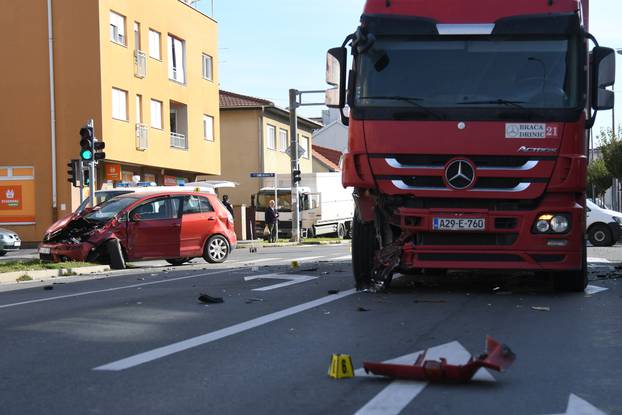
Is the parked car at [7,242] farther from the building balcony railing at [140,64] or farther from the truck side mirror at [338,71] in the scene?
the truck side mirror at [338,71]

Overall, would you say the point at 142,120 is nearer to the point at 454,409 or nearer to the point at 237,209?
the point at 237,209

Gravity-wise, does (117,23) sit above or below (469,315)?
above

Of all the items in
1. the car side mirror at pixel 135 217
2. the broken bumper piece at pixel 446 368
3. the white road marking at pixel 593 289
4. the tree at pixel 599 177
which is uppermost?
the tree at pixel 599 177

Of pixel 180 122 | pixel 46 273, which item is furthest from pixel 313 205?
pixel 46 273

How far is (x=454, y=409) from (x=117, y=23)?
31805 millimetres

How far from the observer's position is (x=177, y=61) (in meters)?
39.7

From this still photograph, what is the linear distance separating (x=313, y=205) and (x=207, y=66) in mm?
8812

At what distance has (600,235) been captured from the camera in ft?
84.3

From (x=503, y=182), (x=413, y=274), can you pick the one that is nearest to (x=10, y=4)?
(x=413, y=274)

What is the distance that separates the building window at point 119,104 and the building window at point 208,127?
8.54 metres

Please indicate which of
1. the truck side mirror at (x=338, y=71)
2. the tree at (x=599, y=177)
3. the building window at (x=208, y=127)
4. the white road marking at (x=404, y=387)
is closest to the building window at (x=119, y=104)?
the building window at (x=208, y=127)

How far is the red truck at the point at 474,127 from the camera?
9258 millimetres

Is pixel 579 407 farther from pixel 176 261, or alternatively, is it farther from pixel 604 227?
pixel 604 227

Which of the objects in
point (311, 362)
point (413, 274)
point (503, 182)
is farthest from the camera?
point (413, 274)
